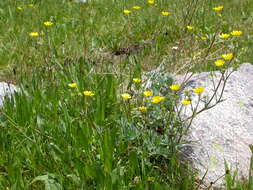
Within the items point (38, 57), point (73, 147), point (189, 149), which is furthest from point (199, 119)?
point (38, 57)

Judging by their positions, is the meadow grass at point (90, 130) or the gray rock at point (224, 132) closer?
the meadow grass at point (90, 130)

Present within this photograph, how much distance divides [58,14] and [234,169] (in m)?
4.35

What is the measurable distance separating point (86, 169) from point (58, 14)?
4.33 m

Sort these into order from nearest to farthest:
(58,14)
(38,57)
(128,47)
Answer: (38,57), (128,47), (58,14)

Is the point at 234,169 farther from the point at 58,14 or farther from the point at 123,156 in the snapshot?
→ the point at 58,14

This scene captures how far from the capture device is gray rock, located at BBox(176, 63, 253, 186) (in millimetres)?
2670

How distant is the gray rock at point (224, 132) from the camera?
2.67 m

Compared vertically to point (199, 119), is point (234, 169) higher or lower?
lower

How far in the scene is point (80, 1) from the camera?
274 inches

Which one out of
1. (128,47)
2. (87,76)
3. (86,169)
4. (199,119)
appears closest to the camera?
(86,169)

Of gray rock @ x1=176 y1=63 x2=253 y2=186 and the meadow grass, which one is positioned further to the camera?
gray rock @ x1=176 y1=63 x2=253 y2=186

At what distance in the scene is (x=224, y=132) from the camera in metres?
2.86

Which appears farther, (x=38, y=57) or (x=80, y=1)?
(x=80, y=1)

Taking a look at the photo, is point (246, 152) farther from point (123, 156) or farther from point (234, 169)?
point (123, 156)
